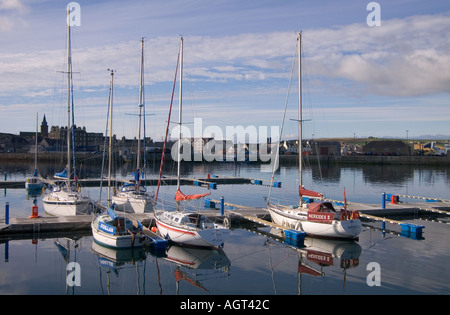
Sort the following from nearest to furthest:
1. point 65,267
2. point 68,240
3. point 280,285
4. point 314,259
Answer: point 280,285, point 65,267, point 314,259, point 68,240

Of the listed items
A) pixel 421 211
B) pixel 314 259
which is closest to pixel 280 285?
pixel 314 259

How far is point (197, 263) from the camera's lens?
74.4 feet

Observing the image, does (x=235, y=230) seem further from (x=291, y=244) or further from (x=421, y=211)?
(x=421, y=211)

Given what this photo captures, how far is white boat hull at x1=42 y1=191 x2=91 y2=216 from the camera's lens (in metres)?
34.0

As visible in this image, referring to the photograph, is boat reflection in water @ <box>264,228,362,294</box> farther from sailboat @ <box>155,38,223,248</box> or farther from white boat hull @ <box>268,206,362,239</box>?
sailboat @ <box>155,38,223,248</box>

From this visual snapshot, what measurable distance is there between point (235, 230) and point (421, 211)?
17.7m

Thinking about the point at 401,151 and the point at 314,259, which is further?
the point at 401,151

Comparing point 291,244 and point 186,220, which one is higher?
point 186,220

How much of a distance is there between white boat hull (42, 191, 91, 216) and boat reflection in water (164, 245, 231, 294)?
A: 1183 centimetres

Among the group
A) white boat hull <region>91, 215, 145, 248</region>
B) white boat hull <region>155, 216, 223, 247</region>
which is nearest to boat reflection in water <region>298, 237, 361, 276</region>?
white boat hull <region>155, 216, 223, 247</region>

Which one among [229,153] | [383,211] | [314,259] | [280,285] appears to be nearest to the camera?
[280,285]

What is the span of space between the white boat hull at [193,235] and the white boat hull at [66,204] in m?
11.4

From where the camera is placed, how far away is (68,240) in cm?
2689

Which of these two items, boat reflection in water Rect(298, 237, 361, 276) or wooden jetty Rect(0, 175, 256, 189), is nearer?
boat reflection in water Rect(298, 237, 361, 276)
